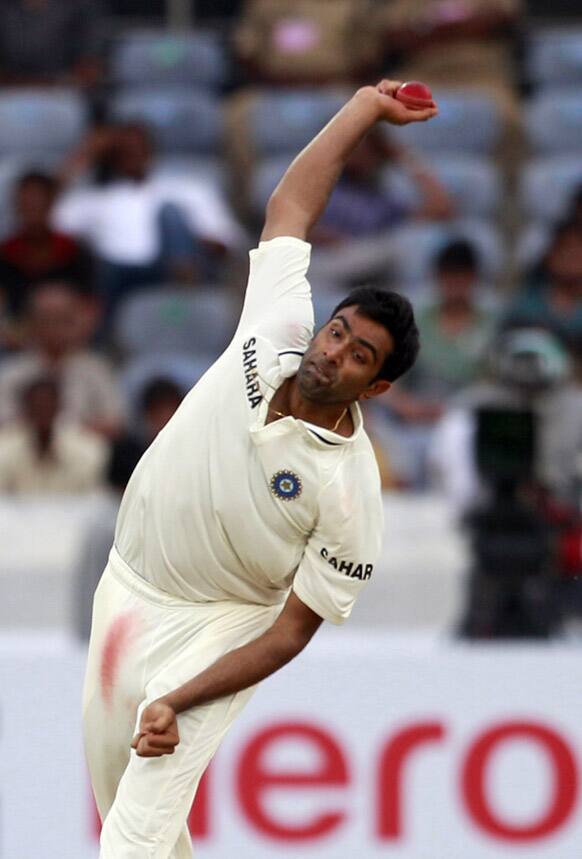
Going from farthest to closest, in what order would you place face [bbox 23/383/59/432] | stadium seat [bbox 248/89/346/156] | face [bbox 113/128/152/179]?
1. stadium seat [bbox 248/89/346/156]
2. face [bbox 113/128/152/179]
3. face [bbox 23/383/59/432]

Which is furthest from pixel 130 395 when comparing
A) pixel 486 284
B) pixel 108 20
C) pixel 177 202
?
pixel 108 20

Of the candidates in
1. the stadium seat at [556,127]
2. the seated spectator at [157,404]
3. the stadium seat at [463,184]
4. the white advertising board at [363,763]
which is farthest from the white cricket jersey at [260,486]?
the stadium seat at [556,127]

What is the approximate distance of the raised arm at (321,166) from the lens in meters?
3.91

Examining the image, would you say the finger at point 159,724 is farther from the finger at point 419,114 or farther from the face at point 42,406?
the face at point 42,406

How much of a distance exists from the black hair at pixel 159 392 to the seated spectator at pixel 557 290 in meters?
1.43

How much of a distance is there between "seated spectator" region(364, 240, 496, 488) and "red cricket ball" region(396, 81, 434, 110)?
377 centimetres

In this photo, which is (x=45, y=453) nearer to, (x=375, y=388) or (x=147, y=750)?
(x=147, y=750)

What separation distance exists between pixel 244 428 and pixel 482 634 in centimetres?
291

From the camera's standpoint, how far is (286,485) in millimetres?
3742

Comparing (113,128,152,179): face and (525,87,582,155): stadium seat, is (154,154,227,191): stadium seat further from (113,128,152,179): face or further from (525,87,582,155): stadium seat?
(525,87,582,155): stadium seat

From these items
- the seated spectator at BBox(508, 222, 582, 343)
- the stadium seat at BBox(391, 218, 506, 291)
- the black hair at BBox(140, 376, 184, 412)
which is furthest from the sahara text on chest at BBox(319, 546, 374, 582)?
the stadium seat at BBox(391, 218, 506, 291)

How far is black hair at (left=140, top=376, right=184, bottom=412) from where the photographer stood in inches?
281

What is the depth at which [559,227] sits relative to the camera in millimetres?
8297

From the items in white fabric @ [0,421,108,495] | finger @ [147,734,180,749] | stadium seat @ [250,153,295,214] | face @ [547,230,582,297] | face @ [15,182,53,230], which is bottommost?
finger @ [147,734,180,749]
